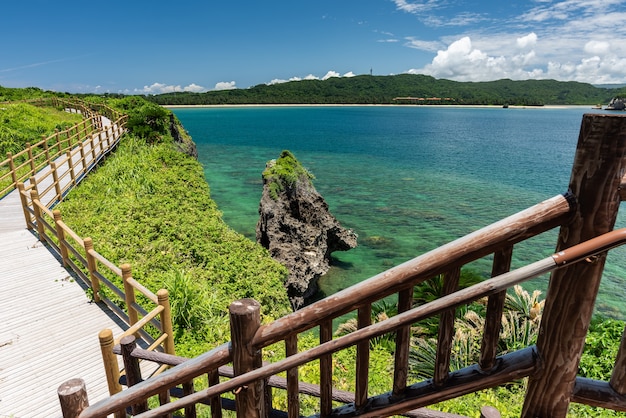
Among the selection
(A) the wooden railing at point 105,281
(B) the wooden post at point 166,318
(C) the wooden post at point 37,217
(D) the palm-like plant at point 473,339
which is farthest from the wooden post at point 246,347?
(C) the wooden post at point 37,217

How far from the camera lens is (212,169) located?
41.3 metres

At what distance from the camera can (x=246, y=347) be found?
79.9 inches

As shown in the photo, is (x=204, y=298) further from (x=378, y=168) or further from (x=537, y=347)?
(x=378, y=168)

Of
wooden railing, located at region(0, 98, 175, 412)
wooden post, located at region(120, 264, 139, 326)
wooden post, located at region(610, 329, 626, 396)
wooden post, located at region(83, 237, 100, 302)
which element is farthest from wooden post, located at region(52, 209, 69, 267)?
wooden post, located at region(610, 329, 626, 396)

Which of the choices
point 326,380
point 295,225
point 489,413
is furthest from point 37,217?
point 489,413

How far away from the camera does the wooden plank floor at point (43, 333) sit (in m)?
5.39

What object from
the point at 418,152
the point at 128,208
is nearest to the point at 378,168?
the point at 418,152

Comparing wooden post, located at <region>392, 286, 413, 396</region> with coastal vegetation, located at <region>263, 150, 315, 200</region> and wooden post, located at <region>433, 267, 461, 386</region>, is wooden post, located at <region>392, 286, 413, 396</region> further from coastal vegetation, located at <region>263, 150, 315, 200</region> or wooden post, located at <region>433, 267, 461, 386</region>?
coastal vegetation, located at <region>263, 150, 315, 200</region>

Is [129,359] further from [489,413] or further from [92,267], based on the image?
[92,267]

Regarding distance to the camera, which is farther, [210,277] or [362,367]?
[210,277]

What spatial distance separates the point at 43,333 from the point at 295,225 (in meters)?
10.3

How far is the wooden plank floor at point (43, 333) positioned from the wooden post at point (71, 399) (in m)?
3.15

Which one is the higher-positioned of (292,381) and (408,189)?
(292,381)

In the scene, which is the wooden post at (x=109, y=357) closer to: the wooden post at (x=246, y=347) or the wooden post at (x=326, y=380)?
the wooden post at (x=246, y=347)
